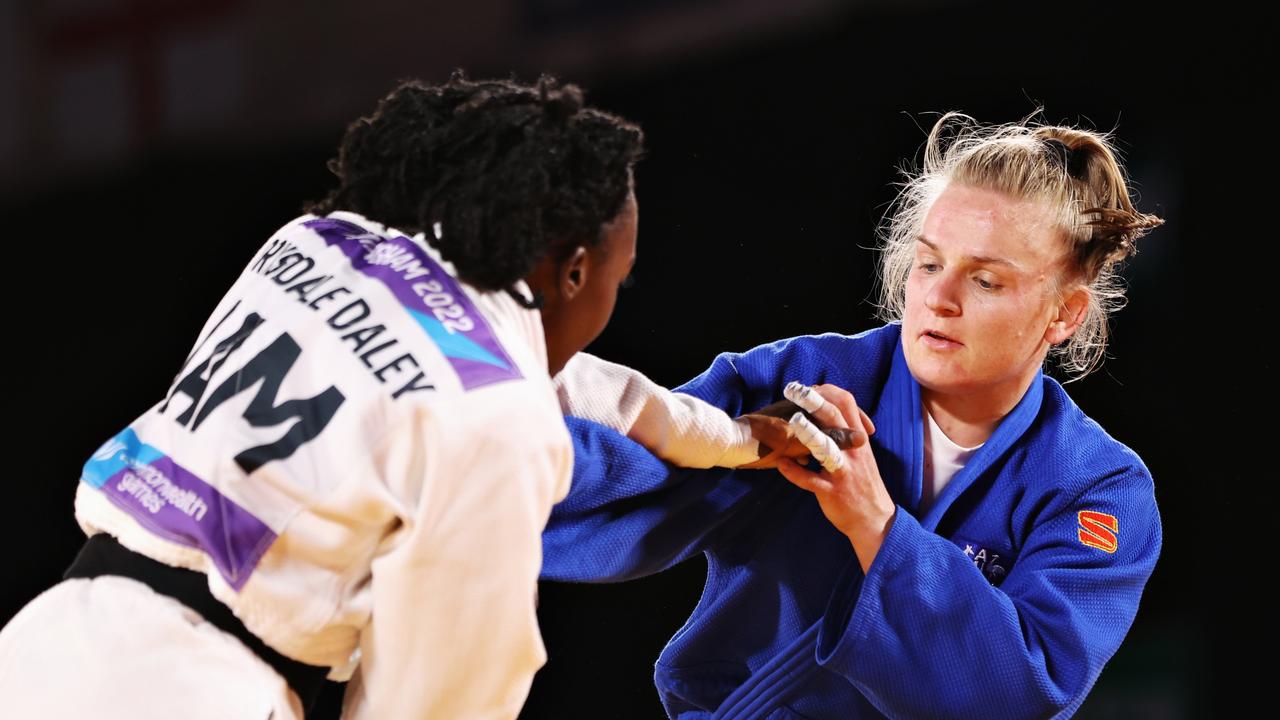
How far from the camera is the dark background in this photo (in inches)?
94.5

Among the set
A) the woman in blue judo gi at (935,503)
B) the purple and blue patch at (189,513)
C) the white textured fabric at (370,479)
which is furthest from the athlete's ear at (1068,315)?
the purple and blue patch at (189,513)

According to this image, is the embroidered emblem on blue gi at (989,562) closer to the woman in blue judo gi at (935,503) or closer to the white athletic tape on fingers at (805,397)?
→ the woman in blue judo gi at (935,503)

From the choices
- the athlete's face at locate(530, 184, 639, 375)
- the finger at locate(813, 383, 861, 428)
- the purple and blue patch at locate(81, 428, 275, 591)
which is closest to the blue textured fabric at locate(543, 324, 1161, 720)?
the finger at locate(813, 383, 861, 428)

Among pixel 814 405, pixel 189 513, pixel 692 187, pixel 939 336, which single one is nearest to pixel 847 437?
pixel 814 405

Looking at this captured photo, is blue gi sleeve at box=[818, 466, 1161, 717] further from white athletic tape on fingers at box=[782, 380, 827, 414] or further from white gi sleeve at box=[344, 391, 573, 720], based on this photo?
white gi sleeve at box=[344, 391, 573, 720]

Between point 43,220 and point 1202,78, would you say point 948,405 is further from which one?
point 43,220

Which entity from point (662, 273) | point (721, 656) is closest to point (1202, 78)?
point (662, 273)

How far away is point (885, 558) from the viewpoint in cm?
163

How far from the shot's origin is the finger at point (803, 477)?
1.64 m

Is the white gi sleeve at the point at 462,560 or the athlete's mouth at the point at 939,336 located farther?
the athlete's mouth at the point at 939,336

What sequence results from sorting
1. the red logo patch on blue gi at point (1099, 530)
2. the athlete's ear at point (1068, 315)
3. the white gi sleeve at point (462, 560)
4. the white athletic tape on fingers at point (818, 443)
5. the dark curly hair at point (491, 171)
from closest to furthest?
1. the white gi sleeve at point (462, 560)
2. the dark curly hair at point (491, 171)
3. the white athletic tape on fingers at point (818, 443)
4. the red logo patch on blue gi at point (1099, 530)
5. the athlete's ear at point (1068, 315)

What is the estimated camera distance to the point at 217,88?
105 inches

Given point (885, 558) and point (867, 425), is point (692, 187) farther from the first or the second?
point (885, 558)

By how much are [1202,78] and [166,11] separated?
2.04 meters
